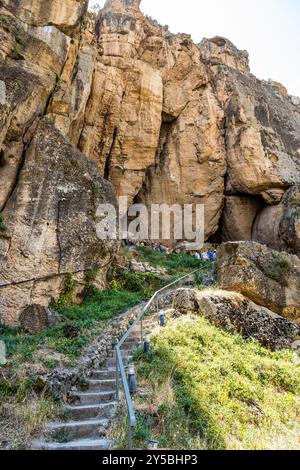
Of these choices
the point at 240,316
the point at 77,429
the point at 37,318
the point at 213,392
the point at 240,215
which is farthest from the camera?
the point at 240,215

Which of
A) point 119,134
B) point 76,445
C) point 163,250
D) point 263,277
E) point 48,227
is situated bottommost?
point 76,445

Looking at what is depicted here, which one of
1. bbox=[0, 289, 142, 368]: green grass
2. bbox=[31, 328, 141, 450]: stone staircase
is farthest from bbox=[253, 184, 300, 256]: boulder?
bbox=[31, 328, 141, 450]: stone staircase

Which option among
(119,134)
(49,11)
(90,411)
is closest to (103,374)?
(90,411)

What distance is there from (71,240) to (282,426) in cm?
782

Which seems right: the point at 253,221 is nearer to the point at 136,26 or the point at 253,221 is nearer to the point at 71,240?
the point at 136,26

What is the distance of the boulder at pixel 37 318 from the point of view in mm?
10000

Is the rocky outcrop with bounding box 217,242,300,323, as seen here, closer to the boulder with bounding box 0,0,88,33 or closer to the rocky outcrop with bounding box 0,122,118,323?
the rocky outcrop with bounding box 0,122,118,323

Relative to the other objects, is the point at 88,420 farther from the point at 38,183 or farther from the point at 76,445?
the point at 38,183

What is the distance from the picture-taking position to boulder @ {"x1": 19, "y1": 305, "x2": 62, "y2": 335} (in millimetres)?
10000

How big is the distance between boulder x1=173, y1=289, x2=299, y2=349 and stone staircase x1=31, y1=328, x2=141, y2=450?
411cm

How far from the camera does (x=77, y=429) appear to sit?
5531mm

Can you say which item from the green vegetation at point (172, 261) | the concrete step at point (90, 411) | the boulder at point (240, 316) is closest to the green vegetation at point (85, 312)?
the green vegetation at point (172, 261)

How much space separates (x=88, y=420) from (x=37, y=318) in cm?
A: 486
